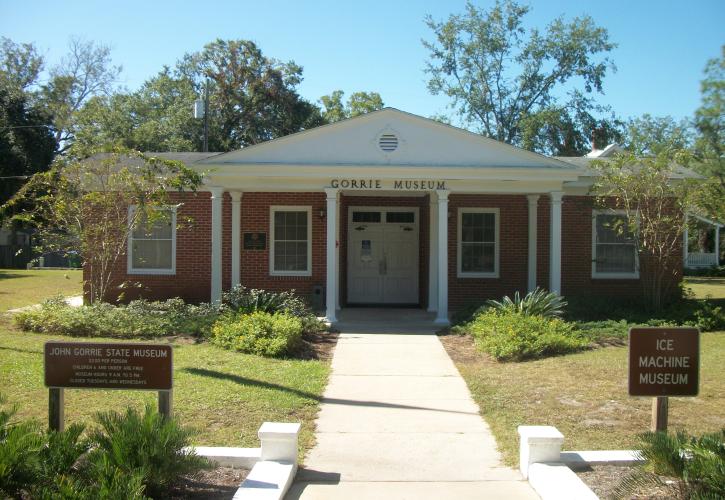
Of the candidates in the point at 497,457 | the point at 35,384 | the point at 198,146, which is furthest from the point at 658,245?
the point at 198,146

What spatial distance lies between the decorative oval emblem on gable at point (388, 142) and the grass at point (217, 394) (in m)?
5.40

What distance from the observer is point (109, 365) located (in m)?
5.14

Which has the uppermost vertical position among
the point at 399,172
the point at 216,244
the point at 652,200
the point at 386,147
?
the point at 386,147

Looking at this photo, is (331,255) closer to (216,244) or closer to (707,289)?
(216,244)

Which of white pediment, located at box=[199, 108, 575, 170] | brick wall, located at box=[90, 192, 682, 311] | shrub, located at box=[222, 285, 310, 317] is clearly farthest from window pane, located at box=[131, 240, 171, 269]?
shrub, located at box=[222, 285, 310, 317]

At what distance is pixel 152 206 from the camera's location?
12.7 m

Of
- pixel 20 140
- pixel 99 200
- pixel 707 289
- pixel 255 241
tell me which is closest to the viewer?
pixel 99 200

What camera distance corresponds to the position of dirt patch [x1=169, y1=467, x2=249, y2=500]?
4730mm

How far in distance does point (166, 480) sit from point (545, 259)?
13.0 metres

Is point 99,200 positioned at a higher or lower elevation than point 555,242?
higher

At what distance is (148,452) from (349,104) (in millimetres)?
44808

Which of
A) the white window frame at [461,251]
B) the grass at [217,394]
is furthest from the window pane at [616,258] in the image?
the grass at [217,394]

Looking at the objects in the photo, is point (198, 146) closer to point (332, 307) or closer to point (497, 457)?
point (332, 307)

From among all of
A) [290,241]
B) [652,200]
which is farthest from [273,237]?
[652,200]
